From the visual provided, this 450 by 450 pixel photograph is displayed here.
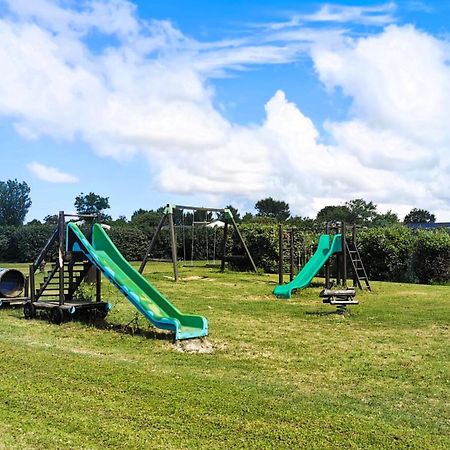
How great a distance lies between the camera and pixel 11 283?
12750mm

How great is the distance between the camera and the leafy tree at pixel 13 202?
281 ft

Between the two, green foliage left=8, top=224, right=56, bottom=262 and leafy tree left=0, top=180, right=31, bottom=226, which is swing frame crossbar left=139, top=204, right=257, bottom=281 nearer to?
green foliage left=8, top=224, right=56, bottom=262

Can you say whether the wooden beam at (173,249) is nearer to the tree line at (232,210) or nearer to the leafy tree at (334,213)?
the tree line at (232,210)

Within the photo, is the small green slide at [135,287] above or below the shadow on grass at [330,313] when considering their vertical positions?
above

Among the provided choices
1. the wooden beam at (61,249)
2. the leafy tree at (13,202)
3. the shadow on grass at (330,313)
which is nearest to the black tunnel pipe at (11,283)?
the wooden beam at (61,249)

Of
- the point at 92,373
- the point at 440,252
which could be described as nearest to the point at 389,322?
the point at 92,373

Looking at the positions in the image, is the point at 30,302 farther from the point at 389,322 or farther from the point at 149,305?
the point at 389,322

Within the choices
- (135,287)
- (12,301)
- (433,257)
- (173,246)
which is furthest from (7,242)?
(135,287)

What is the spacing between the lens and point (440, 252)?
20672 mm

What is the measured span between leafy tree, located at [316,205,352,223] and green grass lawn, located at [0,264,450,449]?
5844 cm

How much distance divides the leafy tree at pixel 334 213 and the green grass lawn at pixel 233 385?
2301 inches

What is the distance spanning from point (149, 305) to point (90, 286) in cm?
636

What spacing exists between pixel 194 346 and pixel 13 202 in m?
85.0

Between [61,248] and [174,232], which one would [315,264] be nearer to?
[174,232]
